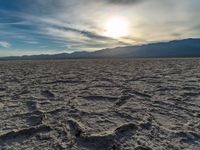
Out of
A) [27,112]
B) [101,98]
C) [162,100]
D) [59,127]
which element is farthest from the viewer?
[101,98]

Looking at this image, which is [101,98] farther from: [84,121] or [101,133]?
[101,133]

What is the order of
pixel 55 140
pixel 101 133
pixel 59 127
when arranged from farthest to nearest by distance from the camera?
pixel 59 127 < pixel 101 133 < pixel 55 140

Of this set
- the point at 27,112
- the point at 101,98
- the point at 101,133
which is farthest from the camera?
the point at 101,98

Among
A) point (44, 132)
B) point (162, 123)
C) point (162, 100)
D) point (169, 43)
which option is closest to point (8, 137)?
point (44, 132)

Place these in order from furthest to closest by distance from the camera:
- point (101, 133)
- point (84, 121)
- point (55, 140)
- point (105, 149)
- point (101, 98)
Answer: point (101, 98)
point (84, 121)
point (101, 133)
point (55, 140)
point (105, 149)

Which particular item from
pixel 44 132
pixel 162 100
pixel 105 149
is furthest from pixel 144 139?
pixel 162 100

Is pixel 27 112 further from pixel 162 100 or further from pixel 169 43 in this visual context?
pixel 169 43

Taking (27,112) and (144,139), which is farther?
(27,112)

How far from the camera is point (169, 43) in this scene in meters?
185

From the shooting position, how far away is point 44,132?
8.43 feet

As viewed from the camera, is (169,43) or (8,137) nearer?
(8,137)

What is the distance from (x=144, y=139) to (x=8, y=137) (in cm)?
151

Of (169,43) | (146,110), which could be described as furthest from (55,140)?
(169,43)

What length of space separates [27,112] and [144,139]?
1897mm
